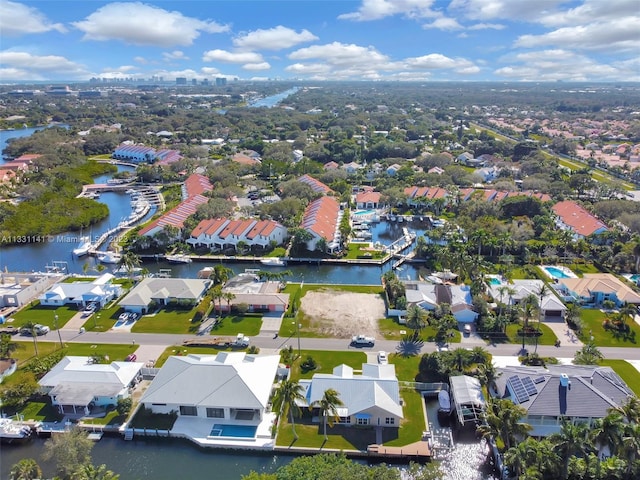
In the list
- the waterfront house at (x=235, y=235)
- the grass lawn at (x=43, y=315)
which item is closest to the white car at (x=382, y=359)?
the waterfront house at (x=235, y=235)

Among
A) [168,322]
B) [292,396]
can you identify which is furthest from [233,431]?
[168,322]

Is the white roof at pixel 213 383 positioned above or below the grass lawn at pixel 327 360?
above

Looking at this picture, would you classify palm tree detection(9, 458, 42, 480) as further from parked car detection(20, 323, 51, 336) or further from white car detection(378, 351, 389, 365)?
white car detection(378, 351, 389, 365)

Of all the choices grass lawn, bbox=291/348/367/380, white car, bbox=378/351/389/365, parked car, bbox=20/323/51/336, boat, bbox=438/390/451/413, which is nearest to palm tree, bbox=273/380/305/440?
grass lawn, bbox=291/348/367/380

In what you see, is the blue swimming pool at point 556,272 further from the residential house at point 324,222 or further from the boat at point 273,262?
the boat at point 273,262

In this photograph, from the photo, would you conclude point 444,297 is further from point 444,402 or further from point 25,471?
point 25,471

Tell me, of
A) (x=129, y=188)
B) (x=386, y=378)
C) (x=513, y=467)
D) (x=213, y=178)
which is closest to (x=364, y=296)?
(x=386, y=378)
